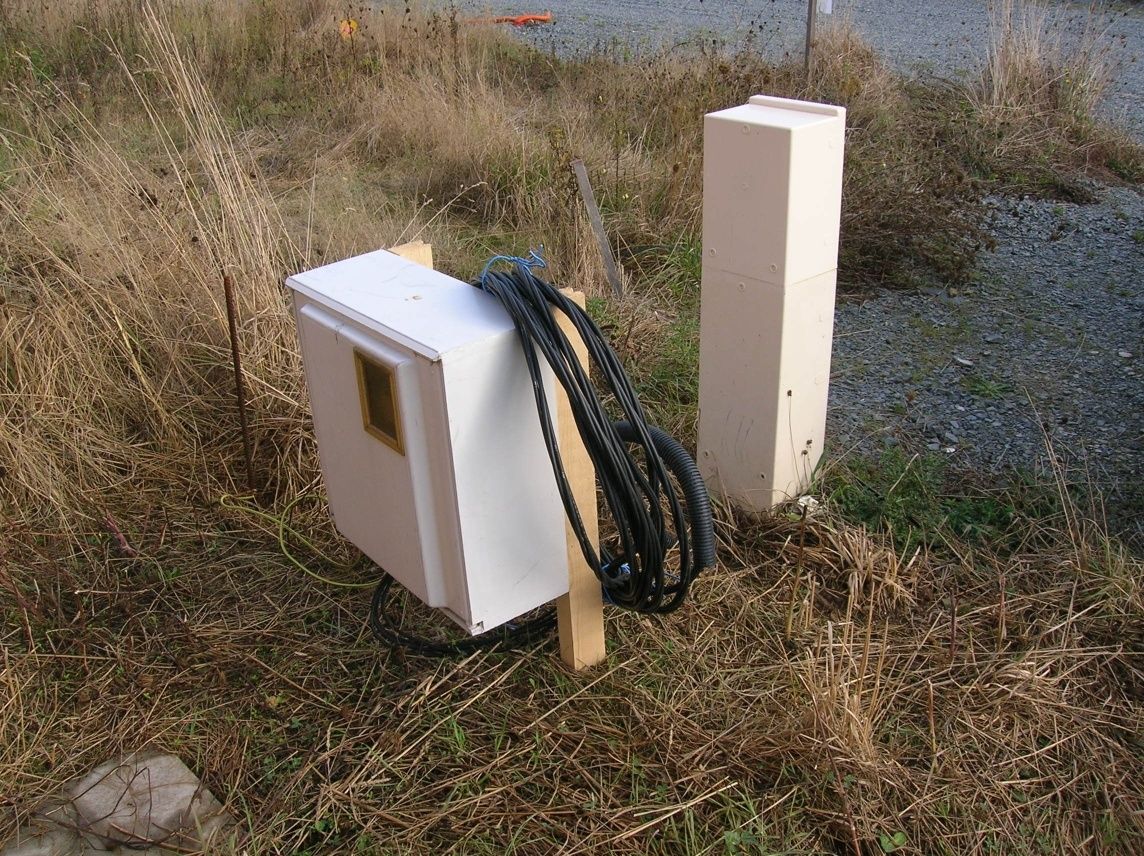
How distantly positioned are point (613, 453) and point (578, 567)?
44cm

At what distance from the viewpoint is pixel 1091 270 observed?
5.52 m

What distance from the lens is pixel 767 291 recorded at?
3.45 metres

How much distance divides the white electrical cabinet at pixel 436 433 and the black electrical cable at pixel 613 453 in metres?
0.07

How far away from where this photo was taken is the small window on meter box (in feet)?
8.52

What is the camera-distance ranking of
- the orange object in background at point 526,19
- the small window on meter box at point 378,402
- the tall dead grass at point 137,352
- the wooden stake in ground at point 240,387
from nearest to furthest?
the small window on meter box at point 378,402 → the wooden stake in ground at point 240,387 → the tall dead grass at point 137,352 → the orange object in background at point 526,19

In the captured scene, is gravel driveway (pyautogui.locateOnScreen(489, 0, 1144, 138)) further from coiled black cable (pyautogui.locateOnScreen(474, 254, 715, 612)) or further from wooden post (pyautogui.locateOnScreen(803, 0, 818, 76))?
coiled black cable (pyautogui.locateOnScreen(474, 254, 715, 612))

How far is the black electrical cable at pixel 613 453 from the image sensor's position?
251cm

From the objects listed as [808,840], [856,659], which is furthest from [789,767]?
[856,659]

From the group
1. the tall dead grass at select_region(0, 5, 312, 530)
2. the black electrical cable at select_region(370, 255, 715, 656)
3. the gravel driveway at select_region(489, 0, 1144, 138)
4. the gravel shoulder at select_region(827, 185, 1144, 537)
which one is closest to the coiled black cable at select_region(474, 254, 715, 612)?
the black electrical cable at select_region(370, 255, 715, 656)

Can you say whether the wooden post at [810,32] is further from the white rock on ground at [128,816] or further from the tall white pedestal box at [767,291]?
the white rock on ground at [128,816]

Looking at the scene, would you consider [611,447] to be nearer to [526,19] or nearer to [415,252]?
[415,252]

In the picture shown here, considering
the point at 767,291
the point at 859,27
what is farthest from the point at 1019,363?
the point at 859,27

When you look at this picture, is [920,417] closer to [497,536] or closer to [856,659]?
[856,659]

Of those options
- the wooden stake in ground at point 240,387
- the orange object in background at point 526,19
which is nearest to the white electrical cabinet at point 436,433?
the wooden stake in ground at point 240,387
